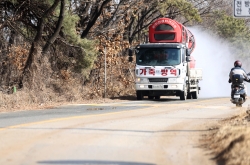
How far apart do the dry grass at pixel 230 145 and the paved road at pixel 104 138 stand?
26cm

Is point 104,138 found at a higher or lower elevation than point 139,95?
lower

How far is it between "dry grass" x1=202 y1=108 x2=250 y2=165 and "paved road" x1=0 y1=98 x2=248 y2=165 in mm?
258

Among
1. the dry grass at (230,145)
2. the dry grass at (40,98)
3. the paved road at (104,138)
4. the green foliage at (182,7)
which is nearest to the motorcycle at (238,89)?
the paved road at (104,138)

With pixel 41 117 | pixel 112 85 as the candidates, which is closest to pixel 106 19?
pixel 112 85

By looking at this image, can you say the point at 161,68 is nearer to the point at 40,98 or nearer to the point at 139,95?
the point at 139,95

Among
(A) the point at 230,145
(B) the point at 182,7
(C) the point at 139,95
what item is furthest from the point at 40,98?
(B) the point at 182,7

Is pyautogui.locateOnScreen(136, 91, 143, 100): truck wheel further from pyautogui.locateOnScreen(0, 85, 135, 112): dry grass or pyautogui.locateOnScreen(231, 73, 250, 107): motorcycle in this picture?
pyautogui.locateOnScreen(231, 73, 250, 107): motorcycle

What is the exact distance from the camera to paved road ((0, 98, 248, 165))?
1121cm

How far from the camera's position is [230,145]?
11555 mm

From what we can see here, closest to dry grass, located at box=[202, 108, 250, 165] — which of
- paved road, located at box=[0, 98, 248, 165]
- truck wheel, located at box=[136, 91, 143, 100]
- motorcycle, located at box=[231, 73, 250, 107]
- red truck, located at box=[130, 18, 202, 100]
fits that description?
paved road, located at box=[0, 98, 248, 165]

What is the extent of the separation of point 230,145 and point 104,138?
3433 mm

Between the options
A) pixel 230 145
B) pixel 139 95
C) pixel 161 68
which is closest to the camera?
pixel 230 145

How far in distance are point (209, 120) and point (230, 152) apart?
26.0 ft

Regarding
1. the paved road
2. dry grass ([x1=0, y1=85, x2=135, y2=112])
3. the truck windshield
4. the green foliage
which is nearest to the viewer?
the paved road
